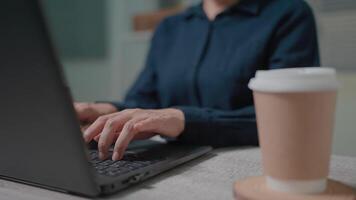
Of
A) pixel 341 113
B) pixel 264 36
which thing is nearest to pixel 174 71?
pixel 264 36

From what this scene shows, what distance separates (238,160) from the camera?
71 centimetres

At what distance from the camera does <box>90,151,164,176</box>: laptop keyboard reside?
572 mm

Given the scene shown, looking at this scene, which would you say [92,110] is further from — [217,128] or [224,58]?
[224,58]

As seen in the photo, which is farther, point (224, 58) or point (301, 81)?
point (224, 58)

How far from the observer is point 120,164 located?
0.61 metres

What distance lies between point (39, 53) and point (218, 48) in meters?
0.71

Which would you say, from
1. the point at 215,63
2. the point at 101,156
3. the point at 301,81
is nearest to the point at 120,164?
the point at 101,156

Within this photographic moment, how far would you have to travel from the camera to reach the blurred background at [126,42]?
1683mm

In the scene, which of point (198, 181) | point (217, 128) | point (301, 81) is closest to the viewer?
point (301, 81)

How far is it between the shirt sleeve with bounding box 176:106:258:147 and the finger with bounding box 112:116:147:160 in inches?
6.0

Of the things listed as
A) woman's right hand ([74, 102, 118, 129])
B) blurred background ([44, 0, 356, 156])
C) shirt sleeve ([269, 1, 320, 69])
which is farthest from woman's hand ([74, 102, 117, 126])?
blurred background ([44, 0, 356, 156])

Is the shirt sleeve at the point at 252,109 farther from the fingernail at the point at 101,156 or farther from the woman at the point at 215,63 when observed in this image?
the fingernail at the point at 101,156

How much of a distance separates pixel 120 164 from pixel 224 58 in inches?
20.8

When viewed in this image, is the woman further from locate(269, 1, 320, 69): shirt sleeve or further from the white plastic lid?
the white plastic lid
